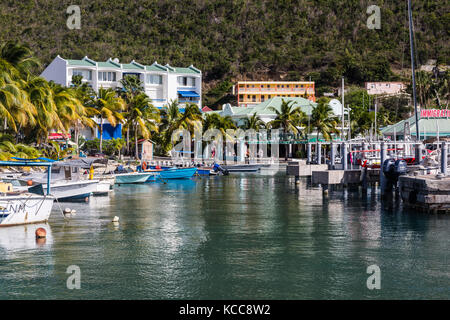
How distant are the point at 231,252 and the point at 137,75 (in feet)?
307

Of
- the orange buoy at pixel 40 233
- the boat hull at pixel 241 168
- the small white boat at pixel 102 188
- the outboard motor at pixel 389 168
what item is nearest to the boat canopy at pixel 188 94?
the boat hull at pixel 241 168

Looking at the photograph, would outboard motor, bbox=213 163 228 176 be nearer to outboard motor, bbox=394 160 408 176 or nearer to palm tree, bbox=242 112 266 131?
palm tree, bbox=242 112 266 131

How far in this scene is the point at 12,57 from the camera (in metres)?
50.9

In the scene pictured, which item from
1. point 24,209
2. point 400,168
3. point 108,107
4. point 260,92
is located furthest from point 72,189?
point 260,92

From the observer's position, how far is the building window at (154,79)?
116 meters

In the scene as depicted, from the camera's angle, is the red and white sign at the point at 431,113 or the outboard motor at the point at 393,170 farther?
the red and white sign at the point at 431,113

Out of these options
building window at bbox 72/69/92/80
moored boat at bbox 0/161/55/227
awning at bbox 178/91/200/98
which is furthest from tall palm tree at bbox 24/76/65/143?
awning at bbox 178/91/200/98

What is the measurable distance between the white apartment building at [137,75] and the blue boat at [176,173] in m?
43.0

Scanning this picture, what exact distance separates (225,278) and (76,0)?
186 m

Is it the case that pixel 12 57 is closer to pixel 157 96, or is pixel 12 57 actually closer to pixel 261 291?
pixel 261 291

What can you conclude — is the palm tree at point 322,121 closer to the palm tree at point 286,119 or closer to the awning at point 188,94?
the palm tree at point 286,119

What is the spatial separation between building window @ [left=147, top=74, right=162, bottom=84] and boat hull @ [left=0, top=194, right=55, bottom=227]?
88.5 meters

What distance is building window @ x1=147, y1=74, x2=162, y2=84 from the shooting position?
116 metres

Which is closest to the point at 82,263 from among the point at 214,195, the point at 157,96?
the point at 214,195
